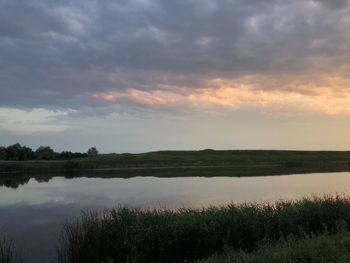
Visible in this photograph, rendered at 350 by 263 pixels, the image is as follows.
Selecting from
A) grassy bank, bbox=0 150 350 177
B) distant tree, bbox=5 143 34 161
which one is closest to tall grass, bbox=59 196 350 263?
grassy bank, bbox=0 150 350 177

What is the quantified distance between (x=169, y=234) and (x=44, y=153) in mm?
107795

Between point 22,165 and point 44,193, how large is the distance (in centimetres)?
4560

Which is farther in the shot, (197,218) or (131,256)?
(197,218)

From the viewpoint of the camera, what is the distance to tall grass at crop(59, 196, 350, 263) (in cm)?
1603

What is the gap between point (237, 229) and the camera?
1698 centimetres

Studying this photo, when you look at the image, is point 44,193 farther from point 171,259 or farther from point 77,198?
point 171,259

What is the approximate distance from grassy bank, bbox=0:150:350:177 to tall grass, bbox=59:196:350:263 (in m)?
67.9

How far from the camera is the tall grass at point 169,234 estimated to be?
1603cm

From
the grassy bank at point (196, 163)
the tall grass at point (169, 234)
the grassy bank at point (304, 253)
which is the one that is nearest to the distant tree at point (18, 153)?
the grassy bank at point (196, 163)

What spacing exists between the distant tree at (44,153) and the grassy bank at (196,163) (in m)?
8.59

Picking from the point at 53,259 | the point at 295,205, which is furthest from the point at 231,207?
the point at 53,259

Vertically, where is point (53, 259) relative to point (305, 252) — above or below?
below

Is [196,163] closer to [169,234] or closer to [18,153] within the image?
[18,153]

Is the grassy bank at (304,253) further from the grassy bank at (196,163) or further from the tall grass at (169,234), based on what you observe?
the grassy bank at (196,163)
